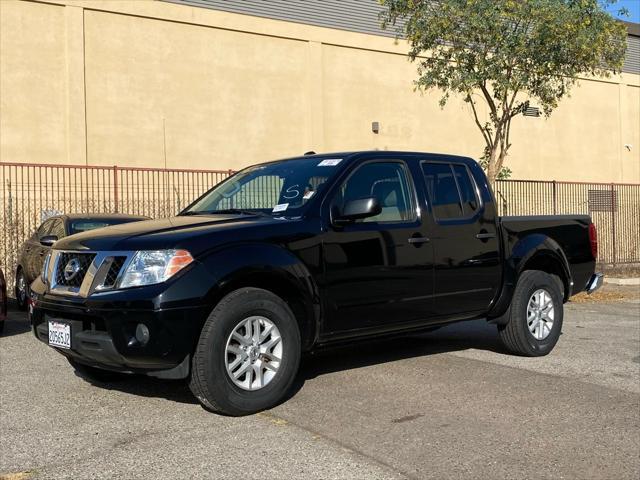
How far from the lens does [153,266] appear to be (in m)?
4.86

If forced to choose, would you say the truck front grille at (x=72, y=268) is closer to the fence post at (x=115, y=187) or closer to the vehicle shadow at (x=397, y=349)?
the vehicle shadow at (x=397, y=349)

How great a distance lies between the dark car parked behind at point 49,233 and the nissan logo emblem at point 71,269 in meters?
4.73

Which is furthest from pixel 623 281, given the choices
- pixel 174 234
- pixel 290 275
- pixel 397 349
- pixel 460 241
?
pixel 174 234

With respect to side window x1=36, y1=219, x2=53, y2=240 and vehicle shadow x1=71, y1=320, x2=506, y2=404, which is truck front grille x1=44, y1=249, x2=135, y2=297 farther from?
side window x1=36, y1=219, x2=53, y2=240

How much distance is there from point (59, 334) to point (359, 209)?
2320 mm

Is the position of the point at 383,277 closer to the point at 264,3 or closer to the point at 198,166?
the point at 198,166

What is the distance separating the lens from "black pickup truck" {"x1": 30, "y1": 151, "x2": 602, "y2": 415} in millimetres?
4859

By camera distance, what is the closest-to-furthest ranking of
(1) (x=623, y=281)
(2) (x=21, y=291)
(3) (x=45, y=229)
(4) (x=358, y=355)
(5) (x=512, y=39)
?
(4) (x=358, y=355) < (3) (x=45, y=229) < (2) (x=21, y=291) < (5) (x=512, y=39) < (1) (x=623, y=281)

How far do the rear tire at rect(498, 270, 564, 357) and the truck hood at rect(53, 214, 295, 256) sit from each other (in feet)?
9.10

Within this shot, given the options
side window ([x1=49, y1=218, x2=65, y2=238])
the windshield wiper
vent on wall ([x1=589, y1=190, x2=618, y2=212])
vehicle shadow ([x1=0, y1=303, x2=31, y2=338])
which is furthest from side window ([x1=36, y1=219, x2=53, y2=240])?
vent on wall ([x1=589, y1=190, x2=618, y2=212])

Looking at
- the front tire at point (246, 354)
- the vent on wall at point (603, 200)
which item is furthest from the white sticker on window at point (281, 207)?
the vent on wall at point (603, 200)

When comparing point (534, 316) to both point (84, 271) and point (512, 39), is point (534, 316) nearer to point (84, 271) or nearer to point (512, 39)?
point (84, 271)

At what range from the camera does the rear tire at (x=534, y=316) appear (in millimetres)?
7086

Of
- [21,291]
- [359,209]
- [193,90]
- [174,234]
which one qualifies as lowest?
[21,291]
